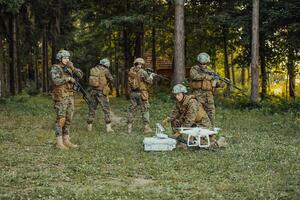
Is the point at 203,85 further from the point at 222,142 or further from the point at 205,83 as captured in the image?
the point at 222,142

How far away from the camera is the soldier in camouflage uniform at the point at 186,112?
13.4m

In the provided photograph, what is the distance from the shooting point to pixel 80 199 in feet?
27.9

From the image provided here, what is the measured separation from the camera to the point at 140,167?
11.2 m

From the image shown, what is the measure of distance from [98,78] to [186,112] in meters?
4.24

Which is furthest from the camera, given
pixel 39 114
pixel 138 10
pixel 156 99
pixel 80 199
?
pixel 138 10

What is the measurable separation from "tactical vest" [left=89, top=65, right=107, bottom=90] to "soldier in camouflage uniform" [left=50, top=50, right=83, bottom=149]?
9.41ft

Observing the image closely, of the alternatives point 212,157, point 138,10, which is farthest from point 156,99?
point 212,157

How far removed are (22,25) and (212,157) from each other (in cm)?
2572

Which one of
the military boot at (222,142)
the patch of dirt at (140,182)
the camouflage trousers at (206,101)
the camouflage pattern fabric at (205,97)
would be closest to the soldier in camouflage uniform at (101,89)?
the camouflage pattern fabric at (205,97)

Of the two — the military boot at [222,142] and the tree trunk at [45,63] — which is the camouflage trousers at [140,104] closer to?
the military boot at [222,142]

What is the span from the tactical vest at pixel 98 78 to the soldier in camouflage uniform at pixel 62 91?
9.41ft

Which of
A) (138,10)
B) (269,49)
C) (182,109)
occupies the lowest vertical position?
(182,109)

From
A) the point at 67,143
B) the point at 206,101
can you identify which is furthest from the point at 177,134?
the point at 67,143

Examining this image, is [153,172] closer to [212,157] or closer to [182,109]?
[212,157]
